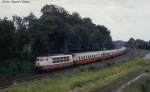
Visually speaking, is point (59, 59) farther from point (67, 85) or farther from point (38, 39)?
point (67, 85)

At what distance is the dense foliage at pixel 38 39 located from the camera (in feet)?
217

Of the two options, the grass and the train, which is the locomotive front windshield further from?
the grass

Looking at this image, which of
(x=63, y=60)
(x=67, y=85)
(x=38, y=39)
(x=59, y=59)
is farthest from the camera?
(x=38, y=39)

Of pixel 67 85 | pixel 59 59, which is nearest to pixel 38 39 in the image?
pixel 59 59

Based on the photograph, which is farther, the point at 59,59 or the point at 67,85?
the point at 59,59

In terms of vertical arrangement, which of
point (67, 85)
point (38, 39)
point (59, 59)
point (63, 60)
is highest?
point (38, 39)

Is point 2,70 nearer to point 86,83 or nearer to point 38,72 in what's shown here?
point 38,72

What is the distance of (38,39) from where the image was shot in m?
82.3

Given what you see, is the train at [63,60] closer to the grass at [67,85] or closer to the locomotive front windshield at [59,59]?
the locomotive front windshield at [59,59]

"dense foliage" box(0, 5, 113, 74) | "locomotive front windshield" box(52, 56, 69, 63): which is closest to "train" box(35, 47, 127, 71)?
"locomotive front windshield" box(52, 56, 69, 63)

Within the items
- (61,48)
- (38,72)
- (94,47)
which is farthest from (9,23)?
(94,47)

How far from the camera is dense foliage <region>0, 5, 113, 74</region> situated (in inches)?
2603

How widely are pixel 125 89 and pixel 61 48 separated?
51975 millimetres

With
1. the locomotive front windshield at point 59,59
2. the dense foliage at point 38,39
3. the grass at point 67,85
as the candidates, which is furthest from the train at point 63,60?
the grass at point 67,85
